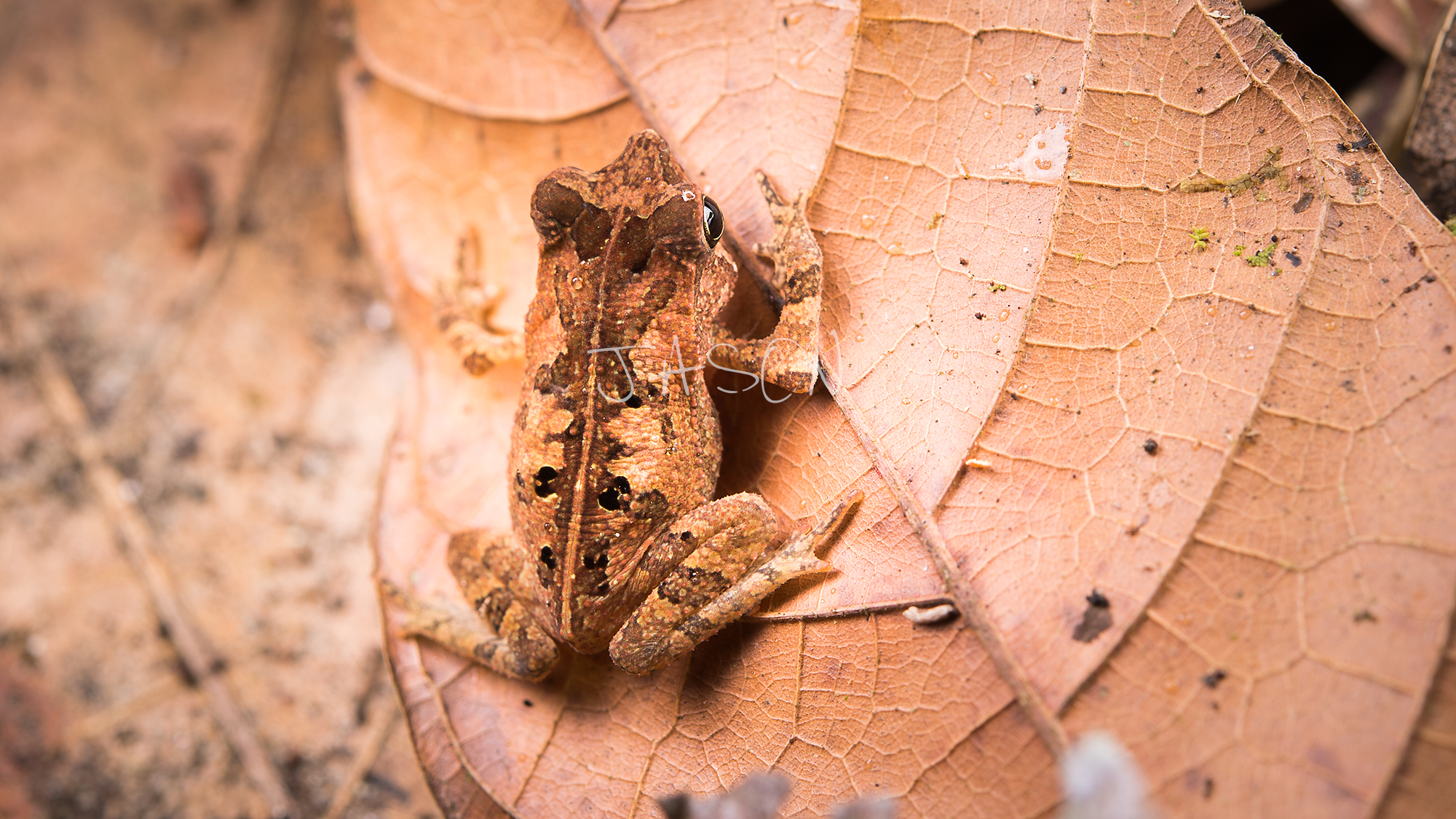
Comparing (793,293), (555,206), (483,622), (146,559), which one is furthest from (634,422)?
(146,559)

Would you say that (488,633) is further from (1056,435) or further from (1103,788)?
(1103,788)

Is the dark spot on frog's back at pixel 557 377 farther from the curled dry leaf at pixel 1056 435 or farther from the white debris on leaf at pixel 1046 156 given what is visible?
the white debris on leaf at pixel 1046 156

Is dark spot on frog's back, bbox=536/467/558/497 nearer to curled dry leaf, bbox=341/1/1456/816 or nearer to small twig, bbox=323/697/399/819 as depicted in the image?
curled dry leaf, bbox=341/1/1456/816

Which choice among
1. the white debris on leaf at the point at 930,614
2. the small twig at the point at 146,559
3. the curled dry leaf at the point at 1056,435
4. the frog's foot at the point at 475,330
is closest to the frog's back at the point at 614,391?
the curled dry leaf at the point at 1056,435

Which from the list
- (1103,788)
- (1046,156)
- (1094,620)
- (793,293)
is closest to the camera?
(1103,788)

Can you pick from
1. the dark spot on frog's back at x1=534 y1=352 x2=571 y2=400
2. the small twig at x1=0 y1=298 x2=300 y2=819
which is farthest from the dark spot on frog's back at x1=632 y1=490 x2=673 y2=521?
the small twig at x1=0 y1=298 x2=300 y2=819
